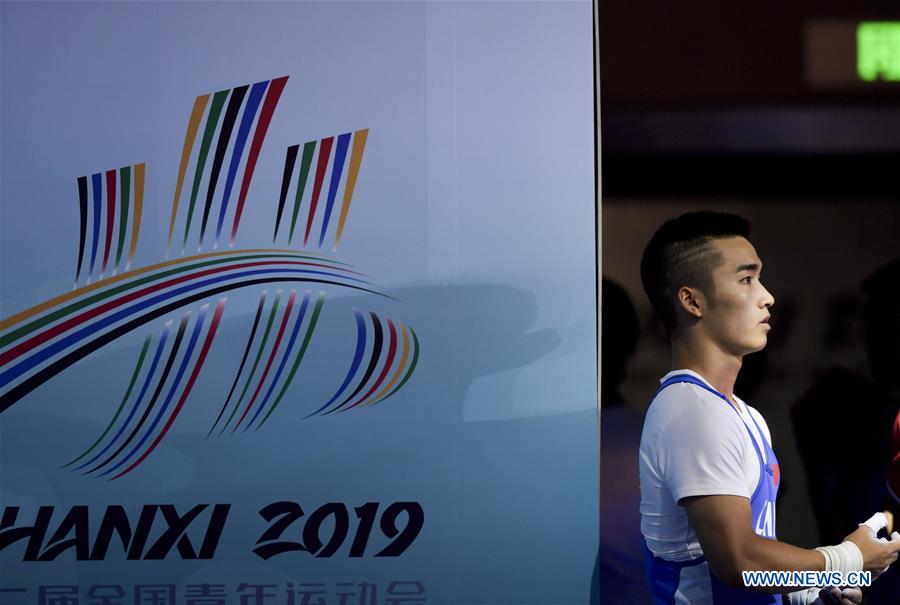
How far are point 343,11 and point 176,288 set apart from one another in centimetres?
99

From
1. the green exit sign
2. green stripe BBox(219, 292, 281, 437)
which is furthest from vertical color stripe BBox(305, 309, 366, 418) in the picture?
the green exit sign

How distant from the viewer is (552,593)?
8.21 ft

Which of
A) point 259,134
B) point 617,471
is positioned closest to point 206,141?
point 259,134

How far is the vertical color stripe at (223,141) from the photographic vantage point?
2.52 meters

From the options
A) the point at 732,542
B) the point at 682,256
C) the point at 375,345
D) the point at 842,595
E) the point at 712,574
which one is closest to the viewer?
the point at 732,542

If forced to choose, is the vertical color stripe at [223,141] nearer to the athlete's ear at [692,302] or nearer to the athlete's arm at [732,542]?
the athlete's ear at [692,302]

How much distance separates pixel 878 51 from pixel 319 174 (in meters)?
1.77

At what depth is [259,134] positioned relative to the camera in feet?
8.29

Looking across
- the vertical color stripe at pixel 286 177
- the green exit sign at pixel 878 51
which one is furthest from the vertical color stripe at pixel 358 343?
the green exit sign at pixel 878 51

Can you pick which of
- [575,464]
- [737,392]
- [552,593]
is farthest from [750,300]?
[552,593]

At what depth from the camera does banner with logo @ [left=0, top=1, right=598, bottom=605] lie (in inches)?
98.5

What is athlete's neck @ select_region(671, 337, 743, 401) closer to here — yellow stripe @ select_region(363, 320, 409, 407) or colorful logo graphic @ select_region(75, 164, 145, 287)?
yellow stripe @ select_region(363, 320, 409, 407)

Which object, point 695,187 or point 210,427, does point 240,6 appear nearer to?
point 210,427

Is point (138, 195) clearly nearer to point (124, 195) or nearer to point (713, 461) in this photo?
point (124, 195)
